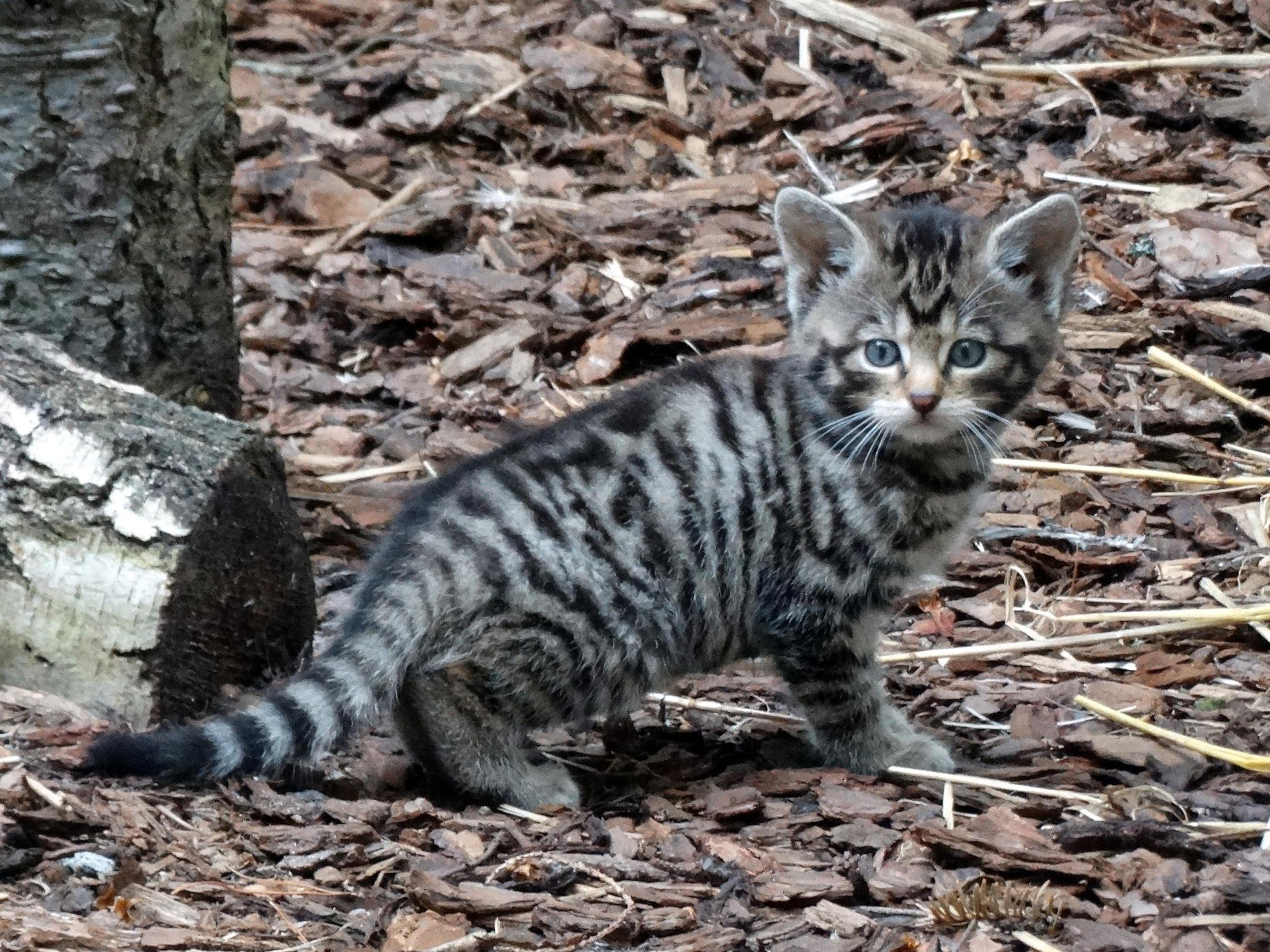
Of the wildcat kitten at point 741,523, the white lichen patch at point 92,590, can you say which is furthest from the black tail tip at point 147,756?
the white lichen patch at point 92,590

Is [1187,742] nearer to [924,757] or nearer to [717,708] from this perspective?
[924,757]

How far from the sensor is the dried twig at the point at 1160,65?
26.8ft

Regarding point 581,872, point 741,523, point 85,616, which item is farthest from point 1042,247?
point 85,616

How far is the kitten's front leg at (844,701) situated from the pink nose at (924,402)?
76 cm

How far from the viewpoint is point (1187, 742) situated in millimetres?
4680

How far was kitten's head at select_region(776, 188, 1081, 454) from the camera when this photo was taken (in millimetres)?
4965

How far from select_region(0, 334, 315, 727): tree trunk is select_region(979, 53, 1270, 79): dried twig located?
5.19 metres

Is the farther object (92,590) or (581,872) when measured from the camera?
(92,590)

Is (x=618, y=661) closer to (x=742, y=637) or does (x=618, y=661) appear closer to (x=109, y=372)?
(x=742, y=637)

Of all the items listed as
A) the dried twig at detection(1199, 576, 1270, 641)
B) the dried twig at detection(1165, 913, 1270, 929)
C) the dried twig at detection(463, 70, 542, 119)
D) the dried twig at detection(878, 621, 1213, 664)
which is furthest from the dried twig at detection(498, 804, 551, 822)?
the dried twig at detection(463, 70, 542, 119)

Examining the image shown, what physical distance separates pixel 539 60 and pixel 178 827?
20.3 ft

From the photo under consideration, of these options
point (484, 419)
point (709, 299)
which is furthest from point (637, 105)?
point (484, 419)

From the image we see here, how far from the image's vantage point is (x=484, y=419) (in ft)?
23.3

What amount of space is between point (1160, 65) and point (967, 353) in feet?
13.1
